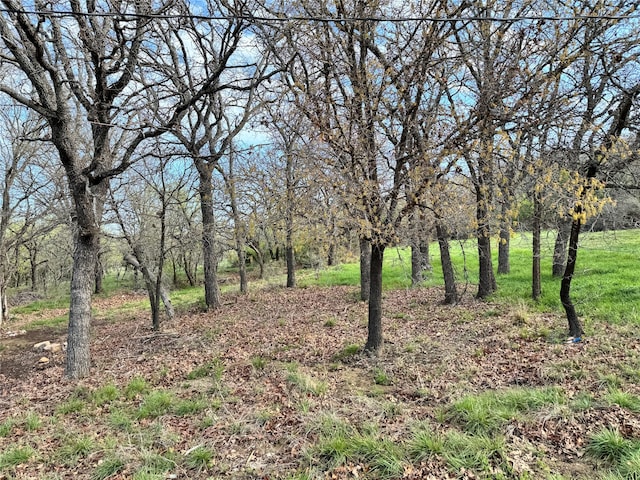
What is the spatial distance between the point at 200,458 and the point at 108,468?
0.87m

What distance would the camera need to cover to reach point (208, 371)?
19.8 feet

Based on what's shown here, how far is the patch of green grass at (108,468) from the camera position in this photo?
3.43 m

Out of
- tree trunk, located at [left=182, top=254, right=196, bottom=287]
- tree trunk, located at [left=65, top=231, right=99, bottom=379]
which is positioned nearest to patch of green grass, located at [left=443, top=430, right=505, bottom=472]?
tree trunk, located at [left=65, top=231, right=99, bottom=379]

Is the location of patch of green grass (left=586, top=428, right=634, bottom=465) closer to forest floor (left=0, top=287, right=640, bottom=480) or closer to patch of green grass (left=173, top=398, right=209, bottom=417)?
forest floor (left=0, top=287, right=640, bottom=480)

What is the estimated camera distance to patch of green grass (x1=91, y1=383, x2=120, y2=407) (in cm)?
515

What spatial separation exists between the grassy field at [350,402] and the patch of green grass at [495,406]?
0.7 inches

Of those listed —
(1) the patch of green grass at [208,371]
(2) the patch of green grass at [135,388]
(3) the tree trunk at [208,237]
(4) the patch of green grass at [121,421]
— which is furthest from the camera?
(3) the tree trunk at [208,237]

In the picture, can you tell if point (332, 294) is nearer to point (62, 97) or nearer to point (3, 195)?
point (62, 97)

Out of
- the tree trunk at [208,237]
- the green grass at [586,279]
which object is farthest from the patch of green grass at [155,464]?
the tree trunk at [208,237]

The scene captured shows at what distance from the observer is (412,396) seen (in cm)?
463

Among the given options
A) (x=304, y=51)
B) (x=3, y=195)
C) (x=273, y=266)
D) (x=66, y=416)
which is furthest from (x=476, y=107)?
(x=273, y=266)

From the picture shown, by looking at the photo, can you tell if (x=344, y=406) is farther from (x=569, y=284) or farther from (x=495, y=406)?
(x=569, y=284)

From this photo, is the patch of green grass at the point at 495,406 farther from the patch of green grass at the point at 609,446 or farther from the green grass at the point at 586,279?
the green grass at the point at 586,279

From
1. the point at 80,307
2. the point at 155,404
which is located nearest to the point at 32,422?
the point at 155,404
